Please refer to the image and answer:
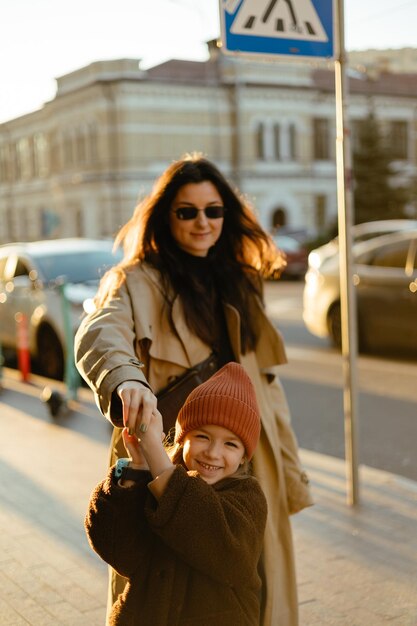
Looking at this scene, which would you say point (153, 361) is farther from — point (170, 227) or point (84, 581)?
point (84, 581)

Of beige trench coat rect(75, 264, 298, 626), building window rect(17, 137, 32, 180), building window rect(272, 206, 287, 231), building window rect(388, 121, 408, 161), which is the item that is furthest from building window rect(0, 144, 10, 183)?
beige trench coat rect(75, 264, 298, 626)

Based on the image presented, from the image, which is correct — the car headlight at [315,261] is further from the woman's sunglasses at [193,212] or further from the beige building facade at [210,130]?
the beige building facade at [210,130]

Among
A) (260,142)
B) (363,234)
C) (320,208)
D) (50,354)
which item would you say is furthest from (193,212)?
(320,208)

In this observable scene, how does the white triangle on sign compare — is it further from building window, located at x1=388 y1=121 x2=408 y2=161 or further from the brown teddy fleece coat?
building window, located at x1=388 y1=121 x2=408 y2=161

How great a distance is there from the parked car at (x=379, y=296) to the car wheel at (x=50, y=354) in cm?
352

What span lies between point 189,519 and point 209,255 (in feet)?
4.39

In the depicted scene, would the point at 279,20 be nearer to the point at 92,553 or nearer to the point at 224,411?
the point at 92,553

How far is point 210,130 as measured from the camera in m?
47.1

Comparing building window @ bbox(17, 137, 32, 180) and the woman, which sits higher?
building window @ bbox(17, 137, 32, 180)

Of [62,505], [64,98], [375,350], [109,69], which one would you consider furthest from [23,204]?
[62,505]

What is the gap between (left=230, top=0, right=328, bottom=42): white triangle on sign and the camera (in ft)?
14.8

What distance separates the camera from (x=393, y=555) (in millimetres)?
4441

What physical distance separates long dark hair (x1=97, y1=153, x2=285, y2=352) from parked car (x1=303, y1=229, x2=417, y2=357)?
293 inches

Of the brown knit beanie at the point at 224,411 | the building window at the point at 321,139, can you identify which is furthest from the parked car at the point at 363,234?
the building window at the point at 321,139
